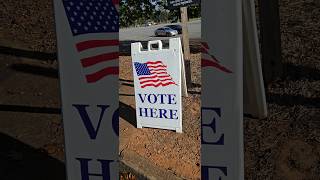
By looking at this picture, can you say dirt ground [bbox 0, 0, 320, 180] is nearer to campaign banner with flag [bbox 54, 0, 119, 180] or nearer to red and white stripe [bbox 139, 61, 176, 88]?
red and white stripe [bbox 139, 61, 176, 88]

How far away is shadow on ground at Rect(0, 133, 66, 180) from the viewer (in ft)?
23.1

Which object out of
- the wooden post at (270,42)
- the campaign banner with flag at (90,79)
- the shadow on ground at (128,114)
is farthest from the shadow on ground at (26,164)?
the wooden post at (270,42)

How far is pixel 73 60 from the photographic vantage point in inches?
164

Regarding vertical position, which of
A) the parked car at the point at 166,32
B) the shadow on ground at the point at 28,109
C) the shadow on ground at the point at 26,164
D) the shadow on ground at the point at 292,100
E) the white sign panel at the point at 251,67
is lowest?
the shadow on ground at the point at 26,164

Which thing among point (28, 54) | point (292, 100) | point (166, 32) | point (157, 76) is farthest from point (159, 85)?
point (166, 32)

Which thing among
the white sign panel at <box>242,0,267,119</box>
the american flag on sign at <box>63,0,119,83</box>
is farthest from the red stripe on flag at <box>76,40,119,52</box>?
the white sign panel at <box>242,0,267,119</box>

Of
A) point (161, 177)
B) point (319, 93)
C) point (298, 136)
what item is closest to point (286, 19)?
point (319, 93)

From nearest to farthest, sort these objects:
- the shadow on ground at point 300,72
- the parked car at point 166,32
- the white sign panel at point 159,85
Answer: the white sign panel at point 159,85
the shadow on ground at point 300,72
the parked car at point 166,32

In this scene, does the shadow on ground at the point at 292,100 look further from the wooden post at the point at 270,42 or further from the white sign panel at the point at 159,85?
the white sign panel at the point at 159,85

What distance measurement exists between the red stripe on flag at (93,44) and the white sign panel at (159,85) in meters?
3.77

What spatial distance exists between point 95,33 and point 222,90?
123 cm

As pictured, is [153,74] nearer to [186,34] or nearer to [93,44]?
[186,34]

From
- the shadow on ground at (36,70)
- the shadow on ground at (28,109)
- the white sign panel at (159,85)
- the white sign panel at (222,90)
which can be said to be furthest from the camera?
the shadow on ground at (36,70)

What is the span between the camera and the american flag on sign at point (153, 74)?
791 cm
